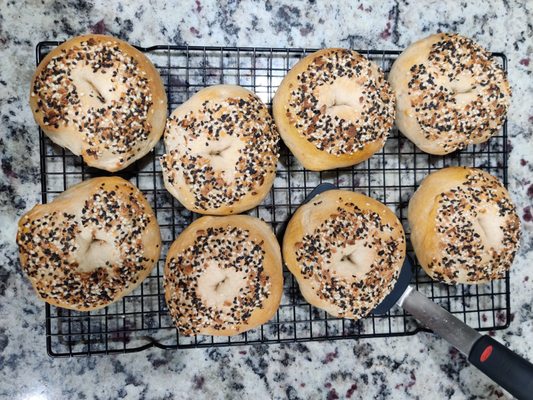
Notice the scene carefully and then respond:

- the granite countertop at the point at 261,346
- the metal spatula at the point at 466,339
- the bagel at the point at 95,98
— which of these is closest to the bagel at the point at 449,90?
the granite countertop at the point at 261,346

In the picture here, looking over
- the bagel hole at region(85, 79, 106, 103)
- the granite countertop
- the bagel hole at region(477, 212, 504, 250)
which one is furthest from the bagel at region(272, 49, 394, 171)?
the bagel hole at region(85, 79, 106, 103)

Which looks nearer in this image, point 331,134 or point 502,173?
point 331,134

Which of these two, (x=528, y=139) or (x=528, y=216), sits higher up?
(x=528, y=139)

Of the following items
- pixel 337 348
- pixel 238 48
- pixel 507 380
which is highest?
pixel 238 48

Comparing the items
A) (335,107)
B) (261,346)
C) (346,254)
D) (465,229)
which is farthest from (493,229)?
(261,346)

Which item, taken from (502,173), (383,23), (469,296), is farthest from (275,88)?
(469,296)

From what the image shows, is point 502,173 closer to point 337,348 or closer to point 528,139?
point 528,139

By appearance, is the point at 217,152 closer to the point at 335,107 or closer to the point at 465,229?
the point at 335,107
